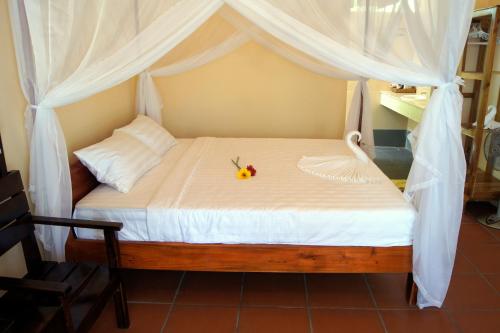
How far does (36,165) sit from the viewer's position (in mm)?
2129

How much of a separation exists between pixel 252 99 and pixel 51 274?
2711mm

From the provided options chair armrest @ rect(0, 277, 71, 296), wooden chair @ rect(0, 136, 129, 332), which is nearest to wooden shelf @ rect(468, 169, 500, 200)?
wooden chair @ rect(0, 136, 129, 332)

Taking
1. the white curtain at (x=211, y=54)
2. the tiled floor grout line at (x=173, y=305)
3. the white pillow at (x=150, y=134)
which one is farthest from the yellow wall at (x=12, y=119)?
the white curtain at (x=211, y=54)

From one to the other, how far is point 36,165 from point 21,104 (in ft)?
1.15

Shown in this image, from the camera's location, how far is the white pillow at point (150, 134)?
3.13 m

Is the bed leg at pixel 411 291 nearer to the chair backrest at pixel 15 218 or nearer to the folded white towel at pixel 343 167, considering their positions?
the folded white towel at pixel 343 167

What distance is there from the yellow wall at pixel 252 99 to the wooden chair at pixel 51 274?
2.33 metres

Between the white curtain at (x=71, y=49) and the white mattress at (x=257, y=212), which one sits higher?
the white curtain at (x=71, y=49)

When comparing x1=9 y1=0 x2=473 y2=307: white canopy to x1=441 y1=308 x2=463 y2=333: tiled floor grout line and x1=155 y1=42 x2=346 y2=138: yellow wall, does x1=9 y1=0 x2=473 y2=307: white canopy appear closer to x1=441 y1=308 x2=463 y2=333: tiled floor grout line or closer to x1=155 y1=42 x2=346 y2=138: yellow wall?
x1=441 y1=308 x2=463 y2=333: tiled floor grout line

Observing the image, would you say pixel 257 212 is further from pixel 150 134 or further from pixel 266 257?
pixel 150 134

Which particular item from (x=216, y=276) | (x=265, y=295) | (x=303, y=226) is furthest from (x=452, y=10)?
(x=216, y=276)

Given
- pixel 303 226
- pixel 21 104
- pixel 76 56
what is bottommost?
pixel 303 226

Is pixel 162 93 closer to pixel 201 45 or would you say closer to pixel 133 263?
pixel 201 45

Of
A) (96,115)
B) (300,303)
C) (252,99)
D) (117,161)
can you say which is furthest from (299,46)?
(252,99)
